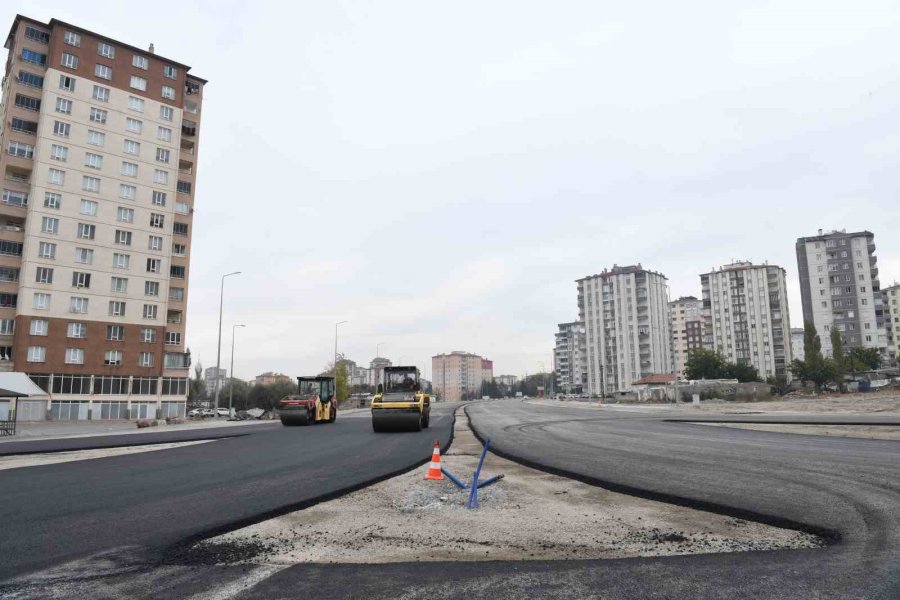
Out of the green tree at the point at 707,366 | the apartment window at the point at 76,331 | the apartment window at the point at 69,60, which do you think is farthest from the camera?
the green tree at the point at 707,366

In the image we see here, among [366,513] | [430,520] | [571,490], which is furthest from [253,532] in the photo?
[571,490]

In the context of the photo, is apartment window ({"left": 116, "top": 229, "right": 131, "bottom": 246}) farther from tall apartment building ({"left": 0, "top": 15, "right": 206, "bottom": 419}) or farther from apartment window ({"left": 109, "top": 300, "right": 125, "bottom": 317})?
apartment window ({"left": 109, "top": 300, "right": 125, "bottom": 317})

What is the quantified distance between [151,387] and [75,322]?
900 cm

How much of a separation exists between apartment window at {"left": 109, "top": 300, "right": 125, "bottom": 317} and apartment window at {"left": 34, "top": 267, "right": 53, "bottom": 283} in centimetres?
520

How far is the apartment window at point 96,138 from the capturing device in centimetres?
5272

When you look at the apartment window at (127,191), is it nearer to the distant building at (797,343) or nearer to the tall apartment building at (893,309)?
the tall apartment building at (893,309)

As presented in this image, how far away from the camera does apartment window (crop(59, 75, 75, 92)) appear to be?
5162 centimetres

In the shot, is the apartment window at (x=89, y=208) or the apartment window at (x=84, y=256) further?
the apartment window at (x=89, y=208)

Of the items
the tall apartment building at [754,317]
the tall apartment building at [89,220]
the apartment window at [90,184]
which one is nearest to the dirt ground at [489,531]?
the tall apartment building at [89,220]

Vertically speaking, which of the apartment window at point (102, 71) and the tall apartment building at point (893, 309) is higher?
the apartment window at point (102, 71)

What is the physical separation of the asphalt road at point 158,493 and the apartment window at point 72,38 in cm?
5386

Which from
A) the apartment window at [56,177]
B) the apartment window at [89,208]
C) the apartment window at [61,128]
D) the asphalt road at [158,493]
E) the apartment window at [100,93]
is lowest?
the asphalt road at [158,493]

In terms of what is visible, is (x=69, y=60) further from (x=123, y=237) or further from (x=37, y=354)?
(x=37, y=354)

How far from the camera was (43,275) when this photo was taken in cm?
4872
